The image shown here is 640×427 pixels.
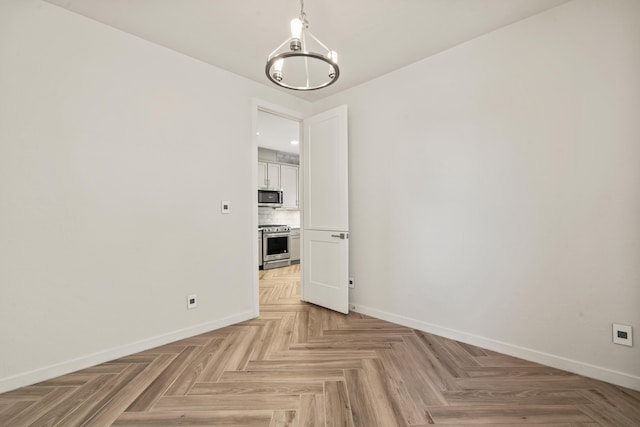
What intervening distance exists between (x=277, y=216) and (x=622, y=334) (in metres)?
5.88

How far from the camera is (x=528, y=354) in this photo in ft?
7.32

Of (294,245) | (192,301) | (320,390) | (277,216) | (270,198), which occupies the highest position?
(270,198)

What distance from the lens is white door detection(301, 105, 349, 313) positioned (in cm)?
329

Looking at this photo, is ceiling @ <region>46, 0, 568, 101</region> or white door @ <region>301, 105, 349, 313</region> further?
white door @ <region>301, 105, 349, 313</region>

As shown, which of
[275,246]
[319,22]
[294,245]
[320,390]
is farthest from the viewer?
[294,245]

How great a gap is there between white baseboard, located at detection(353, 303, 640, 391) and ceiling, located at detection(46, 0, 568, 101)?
2.59 m

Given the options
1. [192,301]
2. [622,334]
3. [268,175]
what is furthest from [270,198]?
[622,334]

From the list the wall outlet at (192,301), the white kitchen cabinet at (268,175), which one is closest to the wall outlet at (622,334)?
the wall outlet at (192,301)

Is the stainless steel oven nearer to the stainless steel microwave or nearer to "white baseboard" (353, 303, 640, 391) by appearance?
the stainless steel microwave

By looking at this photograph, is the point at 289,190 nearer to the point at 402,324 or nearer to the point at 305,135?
the point at 305,135

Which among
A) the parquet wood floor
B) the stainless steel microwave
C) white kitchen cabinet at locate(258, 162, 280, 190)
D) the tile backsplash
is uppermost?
white kitchen cabinet at locate(258, 162, 280, 190)

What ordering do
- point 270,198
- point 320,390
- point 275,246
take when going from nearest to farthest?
point 320,390 < point 275,246 < point 270,198

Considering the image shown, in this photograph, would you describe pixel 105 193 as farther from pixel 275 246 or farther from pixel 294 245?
pixel 294 245

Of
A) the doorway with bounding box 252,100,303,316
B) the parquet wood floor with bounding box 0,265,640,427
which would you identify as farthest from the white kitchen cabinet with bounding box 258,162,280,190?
the parquet wood floor with bounding box 0,265,640,427
